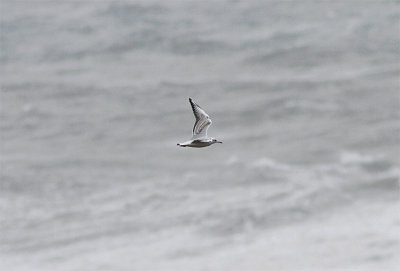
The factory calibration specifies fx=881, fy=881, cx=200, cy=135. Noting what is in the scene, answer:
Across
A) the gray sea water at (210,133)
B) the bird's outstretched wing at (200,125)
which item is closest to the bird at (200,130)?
the bird's outstretched wing at (200,125)

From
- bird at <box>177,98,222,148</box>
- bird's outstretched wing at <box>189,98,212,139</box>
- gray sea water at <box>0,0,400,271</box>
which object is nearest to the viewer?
bird at <box>177,98,222,148</box>

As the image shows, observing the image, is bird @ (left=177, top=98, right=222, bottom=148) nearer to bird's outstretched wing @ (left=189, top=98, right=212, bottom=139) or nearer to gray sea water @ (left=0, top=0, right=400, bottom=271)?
bird's outstretched wing @ (left=189, top=98, right=212, bottom=139)

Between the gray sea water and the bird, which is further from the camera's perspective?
the gray sea water

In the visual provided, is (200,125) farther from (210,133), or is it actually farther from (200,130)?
(210,133)

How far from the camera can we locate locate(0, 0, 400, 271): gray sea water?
53.7m

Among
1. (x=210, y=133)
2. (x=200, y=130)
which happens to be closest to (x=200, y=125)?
(x=200, y=130)

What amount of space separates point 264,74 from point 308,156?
1298 centimetres

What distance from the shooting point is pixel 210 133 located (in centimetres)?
6688

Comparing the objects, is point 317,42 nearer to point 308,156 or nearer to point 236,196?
point 308,156

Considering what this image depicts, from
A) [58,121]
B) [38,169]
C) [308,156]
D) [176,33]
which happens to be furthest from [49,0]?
[308,156]

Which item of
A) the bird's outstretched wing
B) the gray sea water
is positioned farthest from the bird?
the gray sea water

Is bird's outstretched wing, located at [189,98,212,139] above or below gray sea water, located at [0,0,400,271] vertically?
below

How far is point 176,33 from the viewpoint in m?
81.8

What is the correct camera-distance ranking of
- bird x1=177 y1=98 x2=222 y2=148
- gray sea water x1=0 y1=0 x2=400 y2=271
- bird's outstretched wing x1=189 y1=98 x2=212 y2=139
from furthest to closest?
gray sea water x1=0 y1=0 x2=400 y2=271 → bird's outstretched wing x1=189 y1=98 x2=212 y2=139 → bird x1=177 y1=98 x2=222 y2=148
